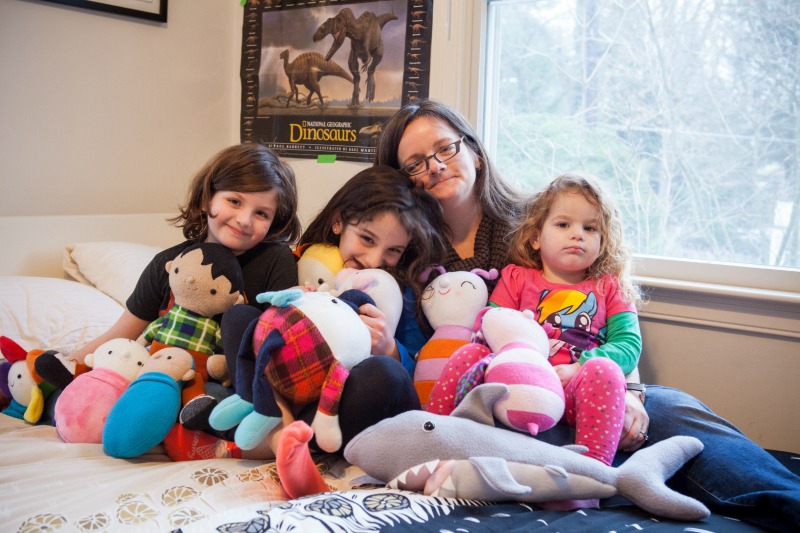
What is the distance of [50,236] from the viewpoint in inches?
86.3

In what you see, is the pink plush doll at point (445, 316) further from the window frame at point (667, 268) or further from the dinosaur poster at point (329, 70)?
the dinosaur poster at point (329, 70)

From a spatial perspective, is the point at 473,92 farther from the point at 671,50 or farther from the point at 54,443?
the point at 54,443

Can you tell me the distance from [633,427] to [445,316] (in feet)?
1.42

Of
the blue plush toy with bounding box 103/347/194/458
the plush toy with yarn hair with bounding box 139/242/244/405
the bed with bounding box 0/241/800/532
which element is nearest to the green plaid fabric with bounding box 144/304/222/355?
the plush toy with yarn hair with bounding box 139/242/244/405

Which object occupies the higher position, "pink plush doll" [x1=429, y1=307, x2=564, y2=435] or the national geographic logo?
the national geographic logo

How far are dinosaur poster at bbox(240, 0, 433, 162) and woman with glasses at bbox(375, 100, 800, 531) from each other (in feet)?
2.31

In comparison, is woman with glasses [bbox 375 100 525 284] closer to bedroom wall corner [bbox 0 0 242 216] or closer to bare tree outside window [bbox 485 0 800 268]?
bare tree outside window [bbox 485 0 800 268]

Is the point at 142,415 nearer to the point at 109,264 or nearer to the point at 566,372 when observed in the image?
the point at 566,372

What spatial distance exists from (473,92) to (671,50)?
625 millimetres

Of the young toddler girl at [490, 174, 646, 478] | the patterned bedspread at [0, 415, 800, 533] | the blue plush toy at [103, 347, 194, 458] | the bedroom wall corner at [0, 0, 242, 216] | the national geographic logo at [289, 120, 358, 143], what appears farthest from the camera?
the national geographic logo at [289, 120, 358, 143]

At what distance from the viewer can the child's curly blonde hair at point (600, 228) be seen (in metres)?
1.52

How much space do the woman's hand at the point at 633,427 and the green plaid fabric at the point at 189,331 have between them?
2.66 feet

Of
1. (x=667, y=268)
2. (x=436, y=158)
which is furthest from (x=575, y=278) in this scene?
(x=667, y=268)

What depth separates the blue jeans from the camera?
3.34 feet
